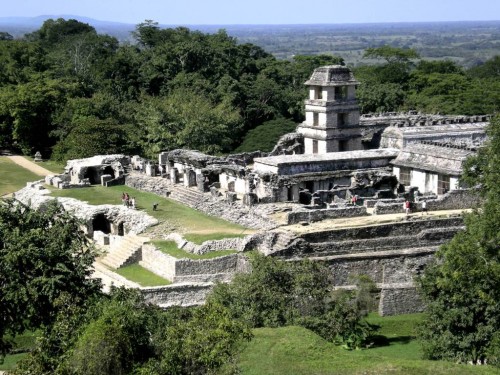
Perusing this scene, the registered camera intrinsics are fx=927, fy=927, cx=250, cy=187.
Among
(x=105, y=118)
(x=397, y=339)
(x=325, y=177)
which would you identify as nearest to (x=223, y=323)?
(x=397, y=339)

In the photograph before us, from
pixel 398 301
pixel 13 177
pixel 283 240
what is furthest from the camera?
pixel 13 177

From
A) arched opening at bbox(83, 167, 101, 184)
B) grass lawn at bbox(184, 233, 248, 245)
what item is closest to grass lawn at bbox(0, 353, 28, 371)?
grass lawn at bbox(184, 233, 248, 245)

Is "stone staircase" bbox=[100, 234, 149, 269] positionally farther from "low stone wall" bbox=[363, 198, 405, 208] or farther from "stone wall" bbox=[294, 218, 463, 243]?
"low stone wall" bbox=[363, 198, 405, 208]

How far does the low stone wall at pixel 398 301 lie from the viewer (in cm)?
3578

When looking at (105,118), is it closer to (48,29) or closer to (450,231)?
(450,231)

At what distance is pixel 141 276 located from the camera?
119 feet

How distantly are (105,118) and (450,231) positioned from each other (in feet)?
111

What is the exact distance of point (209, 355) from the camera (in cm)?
2062

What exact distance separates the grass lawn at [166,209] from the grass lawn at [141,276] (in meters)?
2.80

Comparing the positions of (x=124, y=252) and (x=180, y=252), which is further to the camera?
(x=124, y=252)

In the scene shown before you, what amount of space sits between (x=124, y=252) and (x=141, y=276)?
7.98ft

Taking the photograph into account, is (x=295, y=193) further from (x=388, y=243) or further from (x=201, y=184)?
(x=388, y=243)

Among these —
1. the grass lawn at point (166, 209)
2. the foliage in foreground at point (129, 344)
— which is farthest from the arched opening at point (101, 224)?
the foliage in foreground at point (129, 344)

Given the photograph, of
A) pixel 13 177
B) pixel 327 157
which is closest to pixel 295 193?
pixel 327 157
